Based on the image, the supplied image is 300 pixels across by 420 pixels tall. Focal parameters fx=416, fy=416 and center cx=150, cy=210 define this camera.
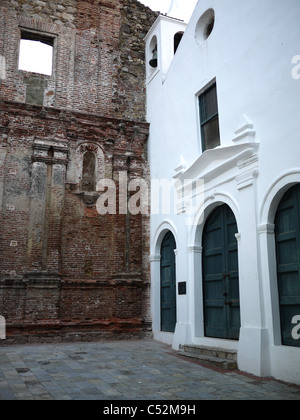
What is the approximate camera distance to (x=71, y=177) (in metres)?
11.6

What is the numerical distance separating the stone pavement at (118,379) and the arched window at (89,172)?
4682 millimetres

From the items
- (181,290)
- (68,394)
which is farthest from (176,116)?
(68,394)

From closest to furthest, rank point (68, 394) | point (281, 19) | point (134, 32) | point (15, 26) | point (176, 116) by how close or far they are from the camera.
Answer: point (68, 394) < point (281, 19) < point (176, 116) < point (15, 26) < point (134, 32)

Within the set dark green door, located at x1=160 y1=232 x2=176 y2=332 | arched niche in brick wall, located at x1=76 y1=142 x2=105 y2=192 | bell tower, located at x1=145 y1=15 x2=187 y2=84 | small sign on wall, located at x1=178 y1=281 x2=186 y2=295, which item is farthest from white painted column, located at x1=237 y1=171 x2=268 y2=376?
bell tower, located at x1=145 y1=15 x2=187 y2=84

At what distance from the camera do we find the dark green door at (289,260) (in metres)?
6.43

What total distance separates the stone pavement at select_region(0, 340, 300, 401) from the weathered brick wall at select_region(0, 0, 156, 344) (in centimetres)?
191

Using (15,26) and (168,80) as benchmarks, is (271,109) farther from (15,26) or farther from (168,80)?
(15,26)

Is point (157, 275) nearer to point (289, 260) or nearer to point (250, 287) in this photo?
point (250, 287)

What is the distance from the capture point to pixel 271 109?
23.2 ft

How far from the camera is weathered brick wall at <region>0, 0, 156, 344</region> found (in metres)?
10.4

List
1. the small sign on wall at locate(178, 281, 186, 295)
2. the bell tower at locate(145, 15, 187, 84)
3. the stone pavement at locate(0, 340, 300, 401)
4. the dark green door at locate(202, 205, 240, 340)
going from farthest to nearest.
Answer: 1. the bell tower at locate(145, 15, 187, 84)
2. the small sign on wall at locate(178, 281, 186, 295)
3. the dark green door at locate(202, 205, 240, 340)
4. the stone pavement at locate(0, 340, 300, 401)

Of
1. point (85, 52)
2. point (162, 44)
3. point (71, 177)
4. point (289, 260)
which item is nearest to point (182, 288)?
point (289, 260)

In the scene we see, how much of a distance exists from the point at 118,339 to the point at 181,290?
251 centimetres

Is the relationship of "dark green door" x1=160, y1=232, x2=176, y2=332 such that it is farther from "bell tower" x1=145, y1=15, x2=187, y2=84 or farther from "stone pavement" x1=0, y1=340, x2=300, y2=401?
"bell tower" x1=145, y1=15, x2=187, y2=84
